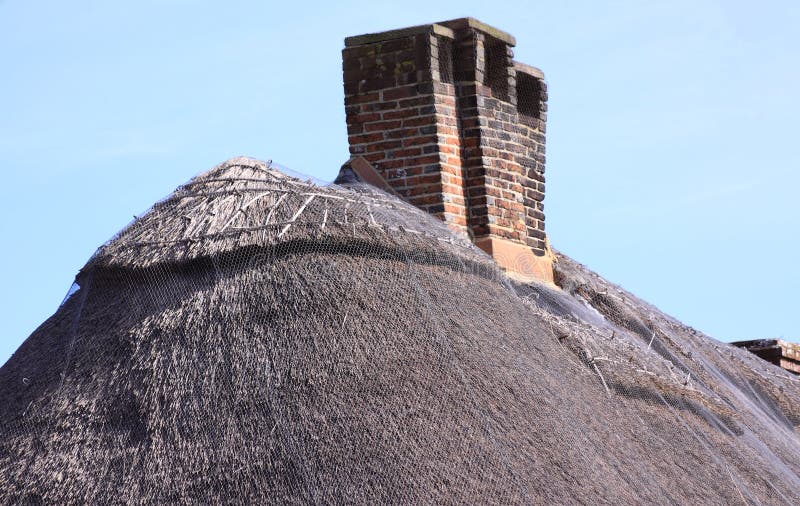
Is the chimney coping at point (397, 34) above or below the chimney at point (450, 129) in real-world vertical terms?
above

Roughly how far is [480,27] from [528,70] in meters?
0.64

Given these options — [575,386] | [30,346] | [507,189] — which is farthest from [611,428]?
[30,346]

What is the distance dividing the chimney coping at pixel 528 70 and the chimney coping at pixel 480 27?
21cm

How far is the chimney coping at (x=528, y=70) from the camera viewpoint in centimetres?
823

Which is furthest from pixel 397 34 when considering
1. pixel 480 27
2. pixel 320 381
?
pixel 320 381

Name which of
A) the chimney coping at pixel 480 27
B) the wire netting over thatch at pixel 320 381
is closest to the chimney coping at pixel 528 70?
the chimney coping at pixel 480 27

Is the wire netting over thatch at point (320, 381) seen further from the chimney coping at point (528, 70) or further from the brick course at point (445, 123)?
the chimney coping at point (528, 70)

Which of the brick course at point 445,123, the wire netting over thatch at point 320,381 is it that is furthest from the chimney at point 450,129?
the wire netting over thatch at point 320,381

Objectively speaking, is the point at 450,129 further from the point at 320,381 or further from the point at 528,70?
the point at 320,381

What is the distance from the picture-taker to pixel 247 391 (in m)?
5.07

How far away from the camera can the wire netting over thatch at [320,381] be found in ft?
15.8

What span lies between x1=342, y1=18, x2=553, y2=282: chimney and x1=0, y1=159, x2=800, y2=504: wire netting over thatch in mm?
829

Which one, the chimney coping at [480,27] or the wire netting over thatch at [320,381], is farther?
the chimney coping at [480,27]

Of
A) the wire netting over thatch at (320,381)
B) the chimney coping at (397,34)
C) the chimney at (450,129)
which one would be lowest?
the wire netting over thatch at (320,381)
